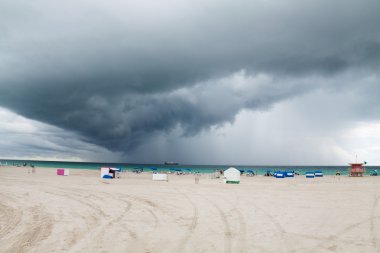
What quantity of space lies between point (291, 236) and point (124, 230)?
6455 millimetres

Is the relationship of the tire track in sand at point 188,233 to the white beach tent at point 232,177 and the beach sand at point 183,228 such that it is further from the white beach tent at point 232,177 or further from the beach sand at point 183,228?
the white beach tent at point 232,177

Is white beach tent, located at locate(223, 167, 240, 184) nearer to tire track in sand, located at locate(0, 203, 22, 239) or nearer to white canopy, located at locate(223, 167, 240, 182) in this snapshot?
white canopy, located at locate(223, 167, 240, 182)

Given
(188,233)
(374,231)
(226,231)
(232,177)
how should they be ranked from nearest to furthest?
(188,233) < (226,231) < (374,231) < (232,177)

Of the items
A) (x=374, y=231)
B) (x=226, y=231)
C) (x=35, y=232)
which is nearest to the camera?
(x=35, y=232)

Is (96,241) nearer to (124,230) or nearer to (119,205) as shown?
(124,230)

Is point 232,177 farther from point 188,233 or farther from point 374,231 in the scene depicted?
point 188,233

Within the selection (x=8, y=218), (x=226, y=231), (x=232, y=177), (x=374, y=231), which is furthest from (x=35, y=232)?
(x=232, y=177)

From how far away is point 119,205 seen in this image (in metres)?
17.0

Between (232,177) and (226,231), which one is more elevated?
(226,231)

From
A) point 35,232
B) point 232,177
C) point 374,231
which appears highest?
point 35,232

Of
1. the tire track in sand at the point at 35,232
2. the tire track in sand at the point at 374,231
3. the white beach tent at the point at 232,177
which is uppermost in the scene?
the tire track in sand at the point at 35,232

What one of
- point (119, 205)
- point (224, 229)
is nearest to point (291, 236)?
point (224, 229)

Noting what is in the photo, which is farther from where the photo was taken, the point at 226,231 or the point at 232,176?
the point at 232,176

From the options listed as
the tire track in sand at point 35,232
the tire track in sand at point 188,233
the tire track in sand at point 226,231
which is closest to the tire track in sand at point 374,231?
the tire track in sand at point 226,231
